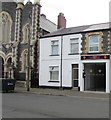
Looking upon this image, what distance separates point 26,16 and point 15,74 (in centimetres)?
803

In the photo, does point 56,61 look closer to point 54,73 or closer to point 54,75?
point 54,73

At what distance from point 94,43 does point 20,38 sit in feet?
38.2

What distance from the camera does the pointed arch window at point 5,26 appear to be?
101ft

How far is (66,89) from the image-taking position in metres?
22.9

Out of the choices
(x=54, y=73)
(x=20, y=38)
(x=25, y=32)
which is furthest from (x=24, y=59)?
(x=54, y=73)

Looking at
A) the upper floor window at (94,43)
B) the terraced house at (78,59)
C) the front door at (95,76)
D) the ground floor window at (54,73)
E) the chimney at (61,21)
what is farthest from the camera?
the chimney at (61,21)

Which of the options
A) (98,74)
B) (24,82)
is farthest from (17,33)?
(98,74)

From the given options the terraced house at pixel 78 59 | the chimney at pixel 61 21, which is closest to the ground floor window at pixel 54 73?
the terraced house at pixel 78 59

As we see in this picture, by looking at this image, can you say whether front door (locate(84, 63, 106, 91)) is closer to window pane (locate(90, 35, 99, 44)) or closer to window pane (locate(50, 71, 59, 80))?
window pane (locate(90, 35, 99, 44))

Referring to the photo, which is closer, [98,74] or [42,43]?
[98,74]

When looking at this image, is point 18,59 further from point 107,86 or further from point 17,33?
point 107,86

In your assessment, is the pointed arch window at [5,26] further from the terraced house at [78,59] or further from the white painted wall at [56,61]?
the terraced house at [78,59]

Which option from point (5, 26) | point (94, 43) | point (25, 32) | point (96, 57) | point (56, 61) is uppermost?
point (5, 26)

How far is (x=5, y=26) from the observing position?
102 feet
